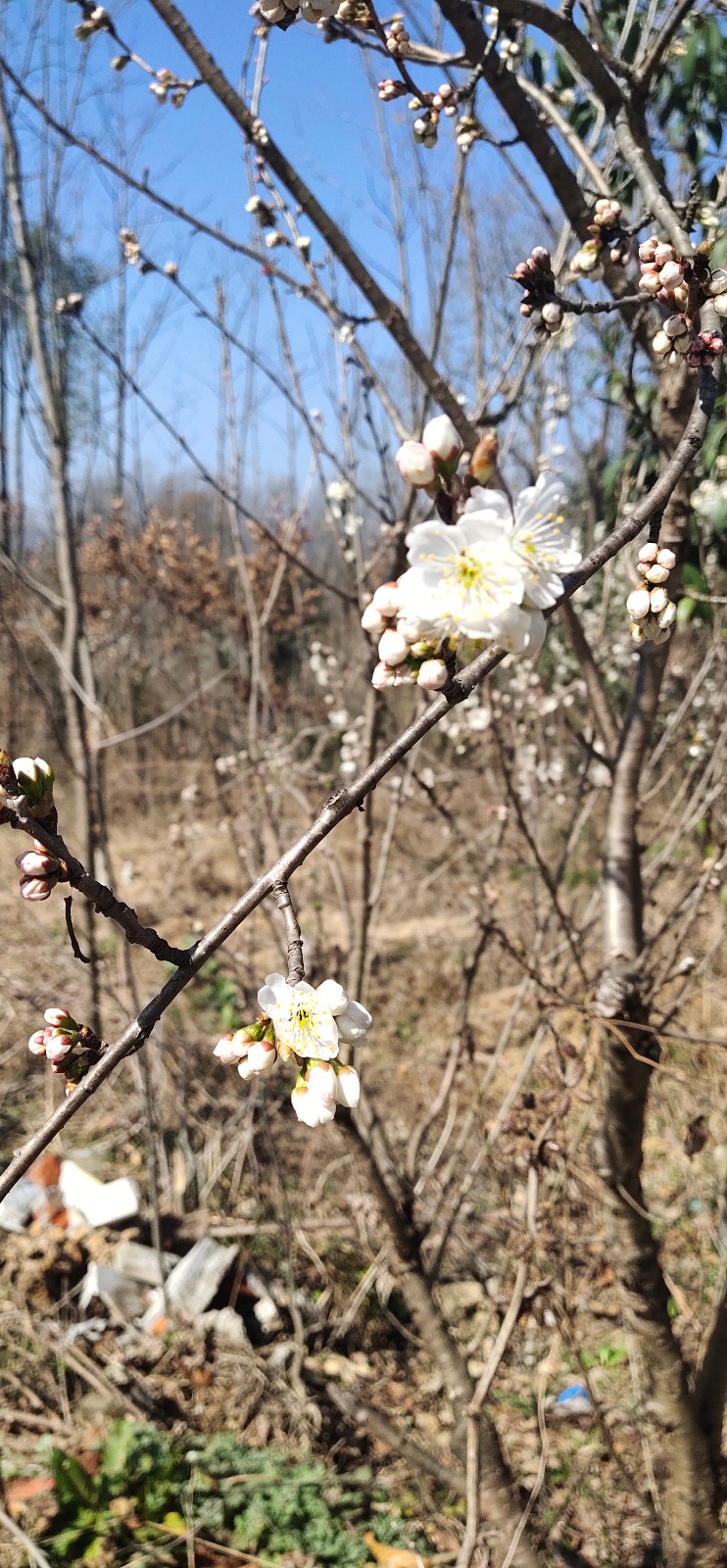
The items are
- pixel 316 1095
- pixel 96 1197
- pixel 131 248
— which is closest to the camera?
pixel 316 1095

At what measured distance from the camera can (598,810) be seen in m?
6.86

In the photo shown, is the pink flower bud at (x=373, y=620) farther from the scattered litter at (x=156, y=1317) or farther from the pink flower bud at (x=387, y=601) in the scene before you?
the scattered litter at (x=156, y=1317)

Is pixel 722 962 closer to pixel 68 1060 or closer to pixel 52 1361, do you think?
pixel 52 1361

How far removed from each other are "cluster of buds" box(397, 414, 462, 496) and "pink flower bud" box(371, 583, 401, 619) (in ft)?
0.28

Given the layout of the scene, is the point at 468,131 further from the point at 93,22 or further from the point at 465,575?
Answer: the point at 465,575

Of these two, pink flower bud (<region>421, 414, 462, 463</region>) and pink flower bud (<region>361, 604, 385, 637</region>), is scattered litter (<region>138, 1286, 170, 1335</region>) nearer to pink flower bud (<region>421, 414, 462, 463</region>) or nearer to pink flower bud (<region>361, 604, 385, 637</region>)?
pink flower bud (<region>361, 604, 385, 637</region>)

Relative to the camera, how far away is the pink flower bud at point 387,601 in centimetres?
74

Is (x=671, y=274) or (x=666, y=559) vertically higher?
(x=671, y=274)

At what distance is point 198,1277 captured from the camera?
3.26 m

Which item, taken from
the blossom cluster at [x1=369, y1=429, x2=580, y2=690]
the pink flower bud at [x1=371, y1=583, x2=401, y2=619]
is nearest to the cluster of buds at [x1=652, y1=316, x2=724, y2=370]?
the blossom cluster at [x1=369, y1=429, x2=580, y2=690]

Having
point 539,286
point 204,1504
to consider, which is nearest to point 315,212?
point 539,286

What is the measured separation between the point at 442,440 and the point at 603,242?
0.80m

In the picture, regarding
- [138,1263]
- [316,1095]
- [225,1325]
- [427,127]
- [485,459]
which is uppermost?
[427,127]

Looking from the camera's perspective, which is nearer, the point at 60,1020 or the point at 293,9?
the point at 60,1020
